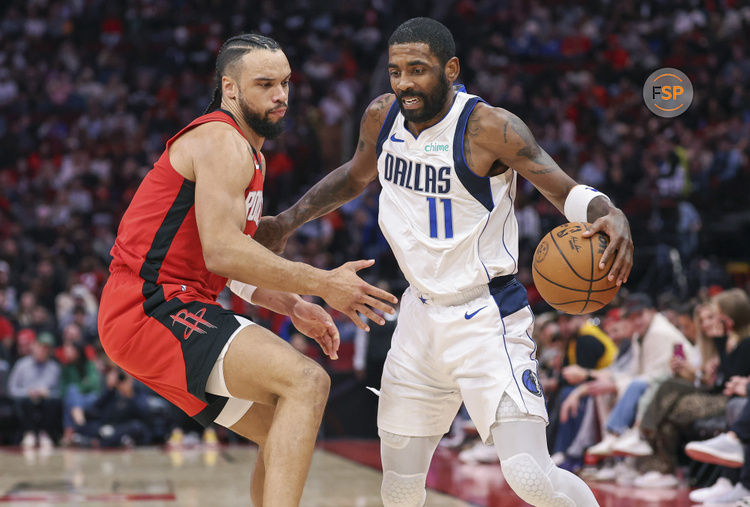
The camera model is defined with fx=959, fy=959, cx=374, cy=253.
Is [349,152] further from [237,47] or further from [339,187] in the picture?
[237,47]

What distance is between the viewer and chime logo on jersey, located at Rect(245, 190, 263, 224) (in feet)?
12.4

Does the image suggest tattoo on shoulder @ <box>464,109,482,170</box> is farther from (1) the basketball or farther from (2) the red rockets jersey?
(2) the red rockets jersey

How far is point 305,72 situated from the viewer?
18.3 meters

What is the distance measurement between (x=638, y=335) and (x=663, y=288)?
4731 mm

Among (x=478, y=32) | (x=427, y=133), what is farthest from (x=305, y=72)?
(x=427, y=133)

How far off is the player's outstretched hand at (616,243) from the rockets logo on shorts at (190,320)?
1.48 metres

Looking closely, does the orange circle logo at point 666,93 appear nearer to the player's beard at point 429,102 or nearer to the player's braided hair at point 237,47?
the player's beard at point 429,102

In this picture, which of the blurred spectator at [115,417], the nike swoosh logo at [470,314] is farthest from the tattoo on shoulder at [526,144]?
the blurred spectator at [115,417]

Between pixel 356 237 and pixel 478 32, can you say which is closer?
pixel 356 237

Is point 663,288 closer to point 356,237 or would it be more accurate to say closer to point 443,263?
point 356,237

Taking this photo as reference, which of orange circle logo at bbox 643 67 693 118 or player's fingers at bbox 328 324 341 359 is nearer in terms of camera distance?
player's fingers at bbox 328 324 341 359

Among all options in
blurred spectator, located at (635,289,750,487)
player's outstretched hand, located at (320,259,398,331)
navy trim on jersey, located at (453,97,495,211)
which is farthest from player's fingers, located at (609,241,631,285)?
blurred spectator, located at (635,289,750,487)

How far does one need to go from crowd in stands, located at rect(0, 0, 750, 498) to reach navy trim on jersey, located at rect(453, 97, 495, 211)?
422 cm

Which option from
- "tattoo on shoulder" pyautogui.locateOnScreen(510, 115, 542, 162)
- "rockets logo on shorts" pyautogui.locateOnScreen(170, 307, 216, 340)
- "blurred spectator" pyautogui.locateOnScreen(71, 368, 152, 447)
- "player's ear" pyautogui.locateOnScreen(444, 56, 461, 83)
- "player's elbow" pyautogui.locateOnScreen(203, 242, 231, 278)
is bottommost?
"blurred spectator" pyautogui.locateOnScreen(71, 368, 152, 447)
